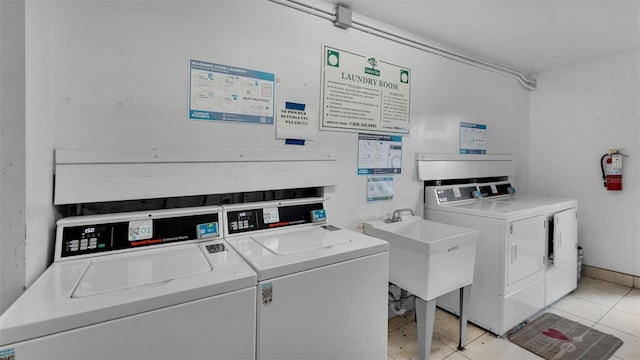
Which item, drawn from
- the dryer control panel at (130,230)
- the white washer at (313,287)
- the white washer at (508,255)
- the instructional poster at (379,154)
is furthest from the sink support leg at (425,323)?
the dryer control panel at (130,230)

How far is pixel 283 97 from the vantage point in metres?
1.79

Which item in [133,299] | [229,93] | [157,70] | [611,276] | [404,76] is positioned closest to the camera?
[133,299]

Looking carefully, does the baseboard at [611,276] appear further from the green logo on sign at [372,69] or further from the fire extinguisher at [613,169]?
the green logo on sign at [372,69]

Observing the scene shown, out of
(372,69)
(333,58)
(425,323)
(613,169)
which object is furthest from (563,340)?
(333,58)

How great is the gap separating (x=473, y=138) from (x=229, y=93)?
2.42m

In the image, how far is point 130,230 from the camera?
4.21 ft

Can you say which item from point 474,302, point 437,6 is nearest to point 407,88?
point 437,6

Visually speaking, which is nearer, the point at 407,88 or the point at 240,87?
the point at 240,87

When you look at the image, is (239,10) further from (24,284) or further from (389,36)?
(24,284)

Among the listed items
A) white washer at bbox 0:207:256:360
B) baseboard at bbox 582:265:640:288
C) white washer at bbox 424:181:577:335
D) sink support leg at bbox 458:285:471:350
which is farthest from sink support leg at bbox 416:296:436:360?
baseboard at bbox 582:265:640:288

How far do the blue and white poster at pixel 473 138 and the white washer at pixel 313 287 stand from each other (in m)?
1.86

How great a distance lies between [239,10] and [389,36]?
3.86ft

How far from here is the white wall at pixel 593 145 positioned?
2904 mm

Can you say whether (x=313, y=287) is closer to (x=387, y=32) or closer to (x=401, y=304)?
(x=401, y=304)
